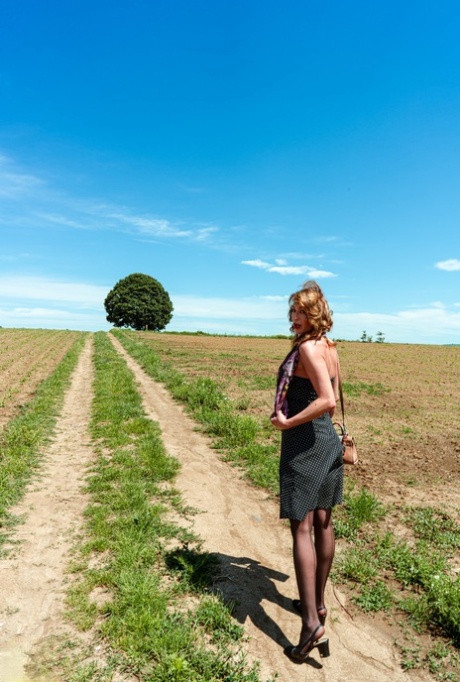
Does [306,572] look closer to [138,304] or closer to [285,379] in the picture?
[285,379]

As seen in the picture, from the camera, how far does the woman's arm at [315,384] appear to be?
321 centimetres

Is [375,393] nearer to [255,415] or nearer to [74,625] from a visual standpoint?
[255,415]

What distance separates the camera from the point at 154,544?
4.73 m

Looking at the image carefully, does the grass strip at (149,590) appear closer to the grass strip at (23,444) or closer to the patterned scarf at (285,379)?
the grass strip at (23,444)

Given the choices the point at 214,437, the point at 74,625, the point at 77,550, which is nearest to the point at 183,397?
the point at 214,437

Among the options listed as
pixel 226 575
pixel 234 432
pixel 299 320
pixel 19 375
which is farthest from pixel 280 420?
pixel 19 375

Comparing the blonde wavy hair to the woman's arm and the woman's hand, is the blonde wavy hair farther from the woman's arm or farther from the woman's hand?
the woman's hand

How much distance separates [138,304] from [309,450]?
79036mm

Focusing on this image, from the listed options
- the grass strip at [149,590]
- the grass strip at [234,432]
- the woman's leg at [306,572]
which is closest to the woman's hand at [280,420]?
the woman's leg at [306,572]

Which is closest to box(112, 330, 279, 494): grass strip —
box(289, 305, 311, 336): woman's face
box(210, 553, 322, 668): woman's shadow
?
box(210, 553, 322, 668): woman's shadow

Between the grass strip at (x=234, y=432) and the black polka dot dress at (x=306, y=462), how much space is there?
10.9 feet

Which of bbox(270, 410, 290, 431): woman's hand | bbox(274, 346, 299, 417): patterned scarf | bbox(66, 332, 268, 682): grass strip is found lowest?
bbox(66, 332, 268, 682): grass strip

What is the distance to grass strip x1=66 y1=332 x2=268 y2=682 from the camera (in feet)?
10.3

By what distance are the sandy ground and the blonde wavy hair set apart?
260cm
